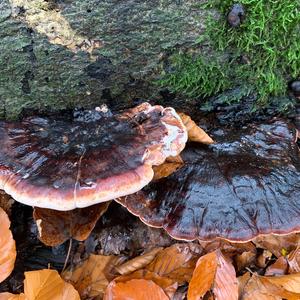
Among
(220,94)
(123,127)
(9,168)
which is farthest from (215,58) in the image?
(9,168)

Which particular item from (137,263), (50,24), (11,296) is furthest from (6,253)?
(50,24)

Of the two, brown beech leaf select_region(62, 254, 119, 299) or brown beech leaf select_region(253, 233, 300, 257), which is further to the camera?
brown beech leaf select_region(253, 233, 300, 257)

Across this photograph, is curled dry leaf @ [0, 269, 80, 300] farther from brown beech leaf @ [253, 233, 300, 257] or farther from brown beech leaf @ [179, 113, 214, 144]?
brown beech leaf @ [253, 233, 300, 257]

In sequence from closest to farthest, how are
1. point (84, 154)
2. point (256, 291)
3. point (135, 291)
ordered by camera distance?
point (84, 154) < point (135, 291) < point (256, 291)

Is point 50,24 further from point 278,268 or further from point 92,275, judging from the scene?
point 278,268

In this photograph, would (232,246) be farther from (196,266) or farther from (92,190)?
(92,190)

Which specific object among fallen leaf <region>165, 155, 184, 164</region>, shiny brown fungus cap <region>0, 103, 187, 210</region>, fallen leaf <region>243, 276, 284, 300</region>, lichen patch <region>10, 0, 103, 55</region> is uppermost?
lichen patch <region>10, 0, 103, 55</region>

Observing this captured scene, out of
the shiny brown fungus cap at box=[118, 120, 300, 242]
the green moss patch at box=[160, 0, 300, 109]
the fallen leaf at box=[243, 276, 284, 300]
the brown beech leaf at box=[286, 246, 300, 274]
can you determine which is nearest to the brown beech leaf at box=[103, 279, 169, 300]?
the shiny brown fungus cap at box=[118, 120, 300, 242]

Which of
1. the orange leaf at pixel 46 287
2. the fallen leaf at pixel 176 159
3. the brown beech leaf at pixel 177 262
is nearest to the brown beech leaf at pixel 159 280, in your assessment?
the brown beech leaf at pixel 177 262
